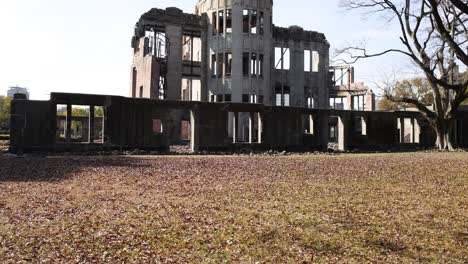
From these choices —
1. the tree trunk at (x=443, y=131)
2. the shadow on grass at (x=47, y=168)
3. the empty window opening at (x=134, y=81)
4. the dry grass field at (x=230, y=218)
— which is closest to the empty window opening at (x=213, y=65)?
the empty window opening at (x=134, y=81)

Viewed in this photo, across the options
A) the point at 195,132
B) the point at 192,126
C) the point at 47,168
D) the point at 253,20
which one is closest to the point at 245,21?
the point at 253,20

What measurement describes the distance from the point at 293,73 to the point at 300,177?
28572 millimetres

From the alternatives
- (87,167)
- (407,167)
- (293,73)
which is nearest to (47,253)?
(87,167)

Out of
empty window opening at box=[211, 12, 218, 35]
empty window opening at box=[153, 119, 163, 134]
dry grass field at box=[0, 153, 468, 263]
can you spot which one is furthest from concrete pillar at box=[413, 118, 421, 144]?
dry grass field at box=[0, 153, 468, 263]

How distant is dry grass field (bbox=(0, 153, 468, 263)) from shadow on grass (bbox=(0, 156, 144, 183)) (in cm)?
10

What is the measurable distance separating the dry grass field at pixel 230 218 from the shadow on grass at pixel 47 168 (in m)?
0.10

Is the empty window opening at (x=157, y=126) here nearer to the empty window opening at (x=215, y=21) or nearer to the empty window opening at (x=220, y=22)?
the empty window opening at (x=215, y=21)

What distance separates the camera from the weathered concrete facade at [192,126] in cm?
2064

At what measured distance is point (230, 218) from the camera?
23.7ft

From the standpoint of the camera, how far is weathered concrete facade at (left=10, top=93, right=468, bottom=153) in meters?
20.6

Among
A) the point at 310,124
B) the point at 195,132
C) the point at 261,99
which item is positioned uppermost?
the point at 261,99

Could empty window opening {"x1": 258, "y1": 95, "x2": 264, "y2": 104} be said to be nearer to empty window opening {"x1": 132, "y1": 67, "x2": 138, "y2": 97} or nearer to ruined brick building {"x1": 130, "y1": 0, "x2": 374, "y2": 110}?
ruined brick building {"x1": 130, "y1": 0, "x2": 374, "y2": 110}

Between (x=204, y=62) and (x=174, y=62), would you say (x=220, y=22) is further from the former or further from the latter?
(x=174, y=62)

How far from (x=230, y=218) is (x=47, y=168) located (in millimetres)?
9253
